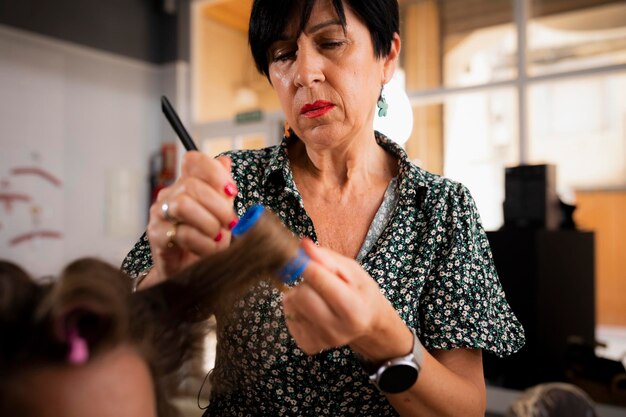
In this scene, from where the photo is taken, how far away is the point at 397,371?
0.75 meters

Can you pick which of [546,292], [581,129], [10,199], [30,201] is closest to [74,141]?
A: [30,201]

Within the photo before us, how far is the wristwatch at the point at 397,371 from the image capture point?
75 cm

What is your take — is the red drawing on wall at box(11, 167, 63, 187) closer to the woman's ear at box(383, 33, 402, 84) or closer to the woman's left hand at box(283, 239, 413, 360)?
the woman's ear at box(383, 33, 402, 84)

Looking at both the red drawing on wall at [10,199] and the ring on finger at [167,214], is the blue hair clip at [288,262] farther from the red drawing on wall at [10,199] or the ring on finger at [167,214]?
the red drawing on wall at [10,199]

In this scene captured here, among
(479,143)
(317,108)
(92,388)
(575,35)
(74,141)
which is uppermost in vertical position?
(575,35)

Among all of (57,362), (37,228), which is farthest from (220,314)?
(37,228)

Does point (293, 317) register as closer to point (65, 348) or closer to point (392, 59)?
point (65, 348)

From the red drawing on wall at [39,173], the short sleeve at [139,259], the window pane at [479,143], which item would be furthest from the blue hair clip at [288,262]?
the red drawing on wall at [39,173]

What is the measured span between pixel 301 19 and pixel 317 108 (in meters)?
0.16

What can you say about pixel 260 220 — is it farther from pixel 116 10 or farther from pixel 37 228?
pixel 116 10

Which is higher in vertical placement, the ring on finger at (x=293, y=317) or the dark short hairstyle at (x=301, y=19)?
the dark short hairstyle at (x=301, y=19)

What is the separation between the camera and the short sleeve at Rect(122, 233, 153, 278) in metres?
0.91

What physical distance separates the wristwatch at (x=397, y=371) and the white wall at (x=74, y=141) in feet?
14.0

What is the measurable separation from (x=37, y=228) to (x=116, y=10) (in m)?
2.32
